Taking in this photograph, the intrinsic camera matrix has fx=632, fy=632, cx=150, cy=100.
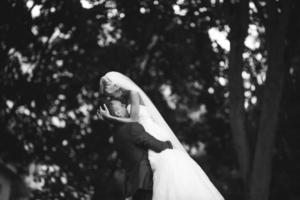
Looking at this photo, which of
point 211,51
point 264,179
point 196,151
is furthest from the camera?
point 196,151

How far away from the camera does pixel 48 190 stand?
14.5 meters

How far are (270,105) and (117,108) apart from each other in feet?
13.0

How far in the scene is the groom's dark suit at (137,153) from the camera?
6043mm

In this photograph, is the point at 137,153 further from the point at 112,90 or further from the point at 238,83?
the point at 238,83

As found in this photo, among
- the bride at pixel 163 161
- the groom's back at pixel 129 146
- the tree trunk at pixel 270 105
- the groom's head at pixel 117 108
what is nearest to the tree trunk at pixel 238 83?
the tree trunk at pixel 270 105

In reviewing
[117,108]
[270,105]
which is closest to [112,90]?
[117,108]

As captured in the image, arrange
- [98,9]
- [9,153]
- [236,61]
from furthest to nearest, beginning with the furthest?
[9,153], [98,9], [236,61]

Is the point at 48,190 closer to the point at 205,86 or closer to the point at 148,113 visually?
the point at 205,86

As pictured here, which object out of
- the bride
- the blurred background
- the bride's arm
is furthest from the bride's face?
the blurred background

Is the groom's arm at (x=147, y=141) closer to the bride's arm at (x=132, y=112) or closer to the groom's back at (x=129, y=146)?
the groom's back at (x=129, y=146)

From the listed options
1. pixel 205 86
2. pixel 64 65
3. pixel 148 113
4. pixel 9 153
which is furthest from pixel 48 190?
pixel 148 113

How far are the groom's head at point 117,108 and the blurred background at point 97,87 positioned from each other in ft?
17.1

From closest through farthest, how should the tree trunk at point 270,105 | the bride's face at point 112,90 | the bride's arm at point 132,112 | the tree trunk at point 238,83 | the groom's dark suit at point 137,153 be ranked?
the groom's dark suit at point 137,153
the bride's arm at point 132,112
the bride's face at point 112,90
the tree trunk at point 270,105
the tree trunk at point 238,83

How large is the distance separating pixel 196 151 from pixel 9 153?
582cm
